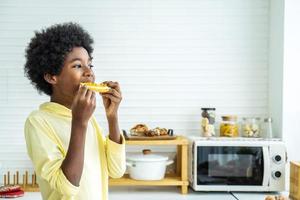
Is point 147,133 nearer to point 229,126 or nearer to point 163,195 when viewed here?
point 163,195

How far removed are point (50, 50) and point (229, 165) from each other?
4.17ft

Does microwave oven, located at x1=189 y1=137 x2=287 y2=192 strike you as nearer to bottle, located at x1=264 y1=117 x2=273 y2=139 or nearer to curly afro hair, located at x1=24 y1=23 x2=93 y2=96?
bottle, located at x1=264 y1=117 x2=273 y2=139

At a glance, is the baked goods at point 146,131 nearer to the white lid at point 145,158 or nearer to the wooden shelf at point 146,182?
the white lid at point 145,158

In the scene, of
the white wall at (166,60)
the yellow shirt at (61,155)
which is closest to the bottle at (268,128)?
the white wall at (166,60)

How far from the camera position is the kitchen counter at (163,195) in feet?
6.61

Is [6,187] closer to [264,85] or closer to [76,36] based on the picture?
[76,36]

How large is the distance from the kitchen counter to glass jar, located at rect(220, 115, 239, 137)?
1.06ft

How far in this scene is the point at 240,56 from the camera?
7.83 ft

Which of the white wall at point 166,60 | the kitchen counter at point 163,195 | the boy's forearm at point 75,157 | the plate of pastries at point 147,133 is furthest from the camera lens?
the white wall at point 166,60

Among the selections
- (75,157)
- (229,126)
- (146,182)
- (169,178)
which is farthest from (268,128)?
(75,157)

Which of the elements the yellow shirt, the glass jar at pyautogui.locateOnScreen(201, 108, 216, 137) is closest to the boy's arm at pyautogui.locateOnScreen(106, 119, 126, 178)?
the yellow shirt

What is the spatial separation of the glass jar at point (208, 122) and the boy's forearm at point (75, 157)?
4.57 ft

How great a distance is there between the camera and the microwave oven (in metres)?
2.07

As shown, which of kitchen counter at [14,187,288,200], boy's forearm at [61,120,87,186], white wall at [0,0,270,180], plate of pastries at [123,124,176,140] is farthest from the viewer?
white wall at [0,0,270,180]
